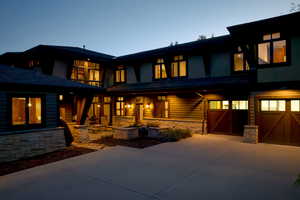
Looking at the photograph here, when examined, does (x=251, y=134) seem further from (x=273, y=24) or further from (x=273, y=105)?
(x=273, y=24)

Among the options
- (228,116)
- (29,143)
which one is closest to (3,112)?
(29,143)

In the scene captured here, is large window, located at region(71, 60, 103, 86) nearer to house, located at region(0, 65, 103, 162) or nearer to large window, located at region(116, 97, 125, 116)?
large window, located at region(116, 97, 125, 116)

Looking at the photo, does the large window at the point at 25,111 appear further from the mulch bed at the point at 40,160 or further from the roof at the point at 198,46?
the roof at the point at 198,46

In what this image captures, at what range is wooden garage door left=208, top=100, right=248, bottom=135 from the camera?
39.9 feet

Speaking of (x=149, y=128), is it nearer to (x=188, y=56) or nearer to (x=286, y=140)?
(x=188, y=56)

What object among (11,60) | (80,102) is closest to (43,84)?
(80,102)

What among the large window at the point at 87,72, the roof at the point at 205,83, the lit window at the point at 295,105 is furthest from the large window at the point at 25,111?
the lit window at the point at 295,105

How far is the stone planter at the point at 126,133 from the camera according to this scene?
38.7 ft

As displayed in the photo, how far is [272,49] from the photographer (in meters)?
9.57

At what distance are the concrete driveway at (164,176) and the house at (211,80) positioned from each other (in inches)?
101

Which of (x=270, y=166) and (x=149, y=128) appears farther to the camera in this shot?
(x=149, y=128)

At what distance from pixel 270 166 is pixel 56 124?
31.2 feet

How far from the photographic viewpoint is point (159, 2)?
1174 inches

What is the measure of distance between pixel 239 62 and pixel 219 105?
125 inches
